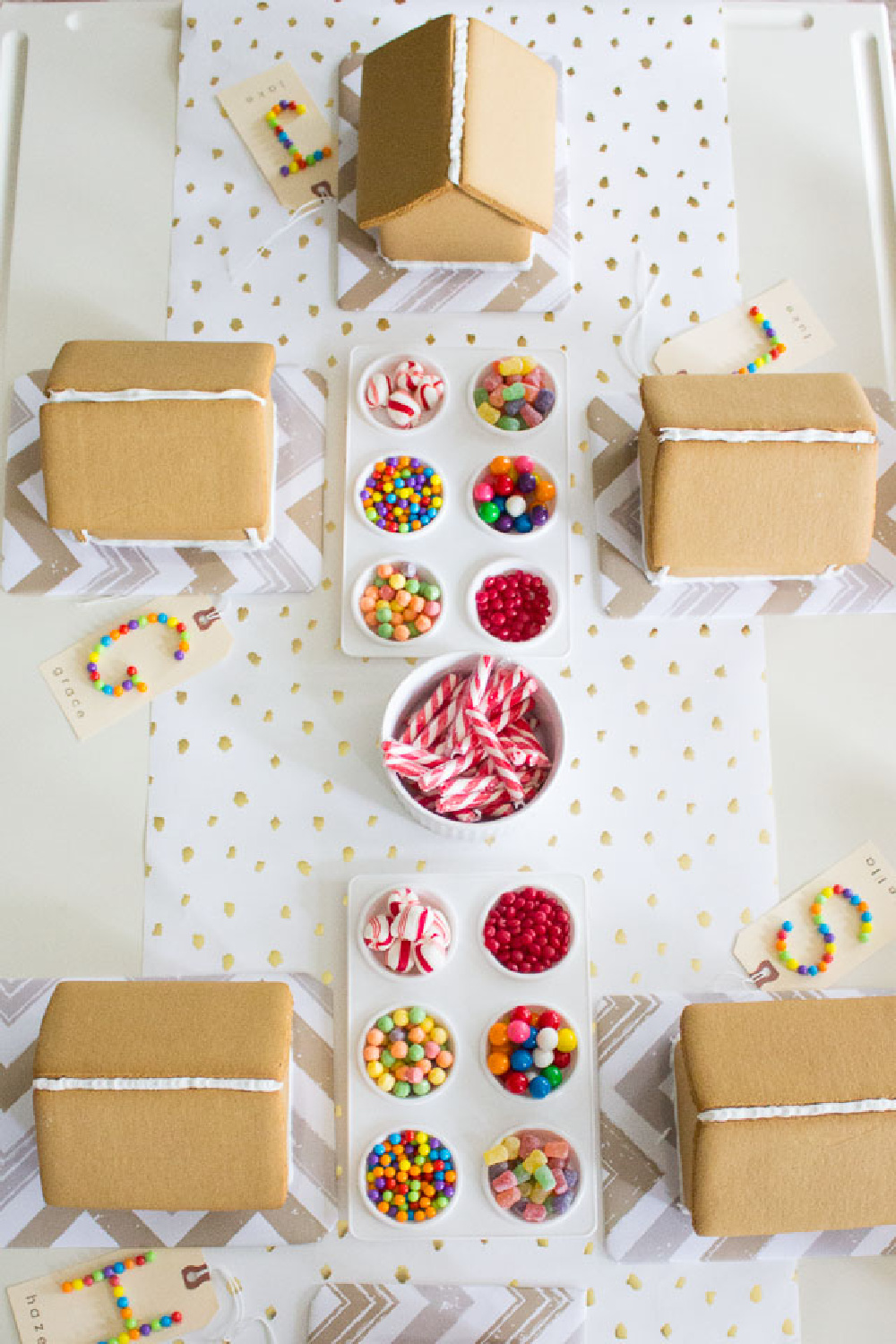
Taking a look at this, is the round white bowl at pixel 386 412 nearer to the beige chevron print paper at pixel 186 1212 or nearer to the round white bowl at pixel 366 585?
the round white bowl at pixel 366 585

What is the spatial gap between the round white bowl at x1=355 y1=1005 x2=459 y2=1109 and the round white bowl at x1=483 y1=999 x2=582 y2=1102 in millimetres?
20

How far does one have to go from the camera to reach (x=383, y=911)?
7.07ft

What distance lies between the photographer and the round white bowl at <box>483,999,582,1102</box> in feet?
6.81

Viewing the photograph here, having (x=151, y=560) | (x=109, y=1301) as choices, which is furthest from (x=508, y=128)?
(x=109, y=1301)

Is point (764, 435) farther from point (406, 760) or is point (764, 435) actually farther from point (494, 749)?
point (406, 760)

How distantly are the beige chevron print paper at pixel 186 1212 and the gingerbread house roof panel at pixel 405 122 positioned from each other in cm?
146

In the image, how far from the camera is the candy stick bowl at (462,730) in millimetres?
2078

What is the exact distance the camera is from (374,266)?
2.44 m

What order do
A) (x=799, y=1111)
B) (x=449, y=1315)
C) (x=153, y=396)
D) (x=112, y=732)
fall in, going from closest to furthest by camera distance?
(x=799, y=1111) → (x=449, y=1315) → (x=153, y=396) → (x=112, y=732)

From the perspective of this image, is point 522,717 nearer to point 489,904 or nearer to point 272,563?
point 489,904

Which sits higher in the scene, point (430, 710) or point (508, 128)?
point (508, 128)

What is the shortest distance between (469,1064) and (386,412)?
1.23 meters

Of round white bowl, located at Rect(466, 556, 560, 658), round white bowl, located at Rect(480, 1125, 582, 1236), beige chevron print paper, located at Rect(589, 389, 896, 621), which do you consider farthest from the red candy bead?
round white bowl, located at Rect(480, 1125, 582, 1236)

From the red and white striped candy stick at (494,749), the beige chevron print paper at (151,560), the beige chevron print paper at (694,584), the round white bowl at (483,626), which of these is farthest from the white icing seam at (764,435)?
the beige chevron print paper at (151,560)
